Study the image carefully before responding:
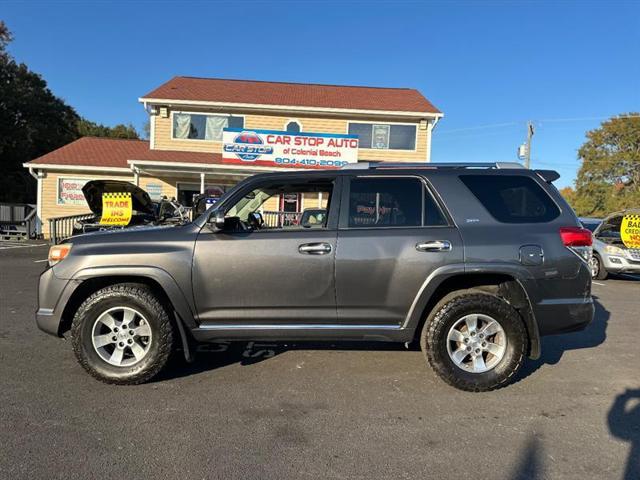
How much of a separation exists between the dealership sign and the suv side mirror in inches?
498

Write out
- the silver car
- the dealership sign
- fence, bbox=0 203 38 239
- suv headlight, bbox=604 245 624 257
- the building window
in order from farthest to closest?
the building window → fence, bbox=0 203 38 239 → the dealership sign → suv headlight, bbox=604 245 624 257 → the silver car

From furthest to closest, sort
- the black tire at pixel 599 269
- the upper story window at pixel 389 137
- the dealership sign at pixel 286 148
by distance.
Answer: the upper story window at pixel 389 137 → the dealership sign at pixel 286 148 → the black tire at pixel 599 269

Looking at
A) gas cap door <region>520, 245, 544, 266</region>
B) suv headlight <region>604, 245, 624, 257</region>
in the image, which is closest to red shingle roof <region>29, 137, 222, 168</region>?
suv headlight <region>604, 245, 624, 257</region>

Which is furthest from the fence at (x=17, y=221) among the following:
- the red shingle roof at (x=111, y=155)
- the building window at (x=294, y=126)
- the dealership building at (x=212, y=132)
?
the building window at (x=294, y=126)

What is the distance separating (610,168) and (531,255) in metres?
52.0

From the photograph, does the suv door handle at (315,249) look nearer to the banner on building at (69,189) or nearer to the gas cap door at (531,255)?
the gas cap door at (531,255)

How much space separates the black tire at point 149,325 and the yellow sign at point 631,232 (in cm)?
1061

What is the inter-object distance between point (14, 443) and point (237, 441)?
142cm

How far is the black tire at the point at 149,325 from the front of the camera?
3.75 m

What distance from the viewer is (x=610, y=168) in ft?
153

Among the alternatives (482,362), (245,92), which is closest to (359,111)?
(245,92)

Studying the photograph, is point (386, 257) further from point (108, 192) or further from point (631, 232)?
point (631, 232)

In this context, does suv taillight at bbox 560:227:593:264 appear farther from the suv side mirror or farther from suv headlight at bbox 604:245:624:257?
suv headlight at bbox 604:245:624:257

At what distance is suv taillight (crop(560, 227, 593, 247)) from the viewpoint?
3807mm
